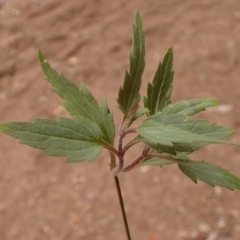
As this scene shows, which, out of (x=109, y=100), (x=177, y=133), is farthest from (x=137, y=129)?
(x=109, y=100)

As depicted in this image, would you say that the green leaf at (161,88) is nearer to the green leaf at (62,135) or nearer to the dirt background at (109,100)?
the green leaf at (62,135)

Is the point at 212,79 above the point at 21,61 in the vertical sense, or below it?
below

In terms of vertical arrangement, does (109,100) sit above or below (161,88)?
above

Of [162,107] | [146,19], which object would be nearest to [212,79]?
[146,19]

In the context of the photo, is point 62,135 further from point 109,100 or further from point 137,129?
point 109,100

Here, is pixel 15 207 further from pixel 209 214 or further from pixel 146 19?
pixel 146 19
